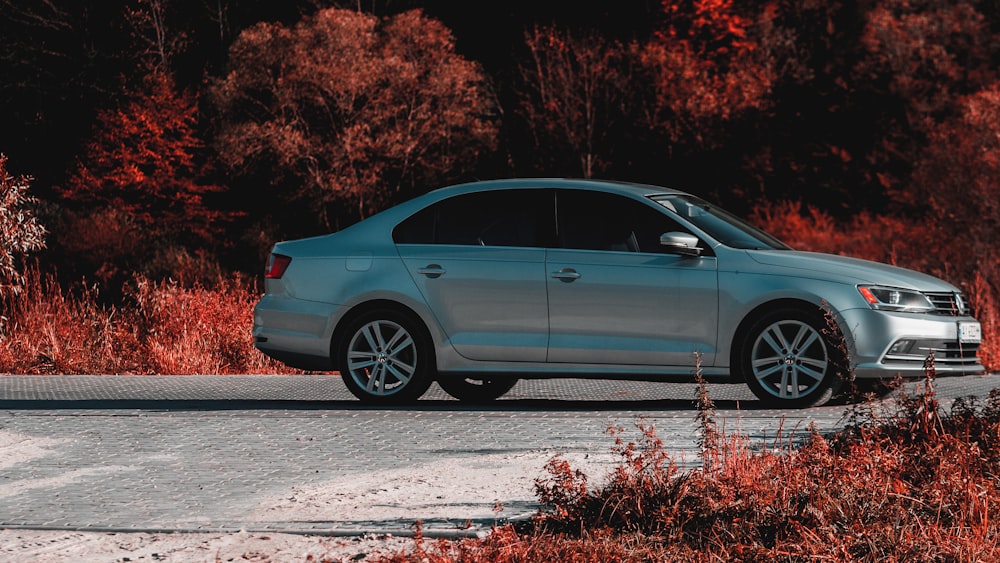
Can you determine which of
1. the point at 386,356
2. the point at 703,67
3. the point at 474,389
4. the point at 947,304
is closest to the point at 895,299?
the point at 947,304

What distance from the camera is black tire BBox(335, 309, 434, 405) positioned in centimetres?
1054

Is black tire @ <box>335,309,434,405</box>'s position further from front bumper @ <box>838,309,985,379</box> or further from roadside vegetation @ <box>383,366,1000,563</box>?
roadside vegetation @ <box>383,366,1000,563</box>

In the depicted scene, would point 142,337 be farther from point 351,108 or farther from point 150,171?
point 150,171

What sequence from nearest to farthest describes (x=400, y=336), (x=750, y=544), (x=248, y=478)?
(x=750, y=544)
(x=248, y=478)
(x=400, y=336)

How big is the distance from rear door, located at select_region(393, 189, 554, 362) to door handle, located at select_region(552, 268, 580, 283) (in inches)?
4.6

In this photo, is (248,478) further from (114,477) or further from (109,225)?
(109,225)

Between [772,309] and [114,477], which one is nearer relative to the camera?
[114,477]

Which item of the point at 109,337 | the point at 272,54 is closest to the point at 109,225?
the point at 272,54

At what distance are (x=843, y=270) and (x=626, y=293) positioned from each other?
1.48m

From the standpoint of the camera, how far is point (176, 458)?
8.18 m

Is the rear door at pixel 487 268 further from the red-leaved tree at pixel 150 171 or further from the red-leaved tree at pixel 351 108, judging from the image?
the red-leaved tree at pixel 150 171

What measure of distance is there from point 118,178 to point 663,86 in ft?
58.1

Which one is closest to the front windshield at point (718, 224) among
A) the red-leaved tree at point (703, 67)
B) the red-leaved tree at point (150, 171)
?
the red-leaved tree at point (703, 67)

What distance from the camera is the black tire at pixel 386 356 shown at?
10.5 m
